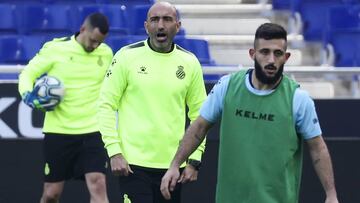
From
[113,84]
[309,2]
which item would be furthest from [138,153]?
[309,2]

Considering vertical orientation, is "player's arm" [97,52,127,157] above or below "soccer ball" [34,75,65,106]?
above

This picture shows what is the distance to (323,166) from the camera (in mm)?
5520

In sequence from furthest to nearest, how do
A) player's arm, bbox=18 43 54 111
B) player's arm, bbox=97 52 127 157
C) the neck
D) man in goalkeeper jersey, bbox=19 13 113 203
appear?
man in goalkeeper jersey, bbox=19 13 113 203
player's arm, bbox=18 43 54 111
player's arm, bbox=97 52 127 157
the neck

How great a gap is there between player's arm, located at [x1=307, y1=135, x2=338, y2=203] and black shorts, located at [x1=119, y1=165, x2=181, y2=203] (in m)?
1.60

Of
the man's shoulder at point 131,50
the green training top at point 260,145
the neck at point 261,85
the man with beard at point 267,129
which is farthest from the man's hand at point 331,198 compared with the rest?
the man's shoulder at point 131,50

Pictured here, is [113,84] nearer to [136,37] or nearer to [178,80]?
[178,80]

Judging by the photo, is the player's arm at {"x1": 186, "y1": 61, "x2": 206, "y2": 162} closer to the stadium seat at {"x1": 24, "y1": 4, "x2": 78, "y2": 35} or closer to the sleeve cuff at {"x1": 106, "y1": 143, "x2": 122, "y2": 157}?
the sleeve cuff at {"x1": 106, "y1": 143, "x2": 122, "y2": 157}

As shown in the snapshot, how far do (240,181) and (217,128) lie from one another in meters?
4.05

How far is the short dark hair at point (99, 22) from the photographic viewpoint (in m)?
8.79

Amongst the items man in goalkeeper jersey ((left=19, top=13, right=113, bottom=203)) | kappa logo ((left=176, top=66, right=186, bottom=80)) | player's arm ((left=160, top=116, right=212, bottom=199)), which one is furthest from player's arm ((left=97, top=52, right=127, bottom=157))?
man in goalkeeper jersey ((left=19, top=13, right=113, bottom=203))

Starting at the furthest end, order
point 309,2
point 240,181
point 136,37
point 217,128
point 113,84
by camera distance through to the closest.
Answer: point 309,2 < point 136,37 < point 217,128 < point 113,84 < point 240,181

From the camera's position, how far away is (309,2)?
41.5ft

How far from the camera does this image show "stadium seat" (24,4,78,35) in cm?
1152

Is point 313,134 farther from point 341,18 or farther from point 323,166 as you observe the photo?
point 341,18
